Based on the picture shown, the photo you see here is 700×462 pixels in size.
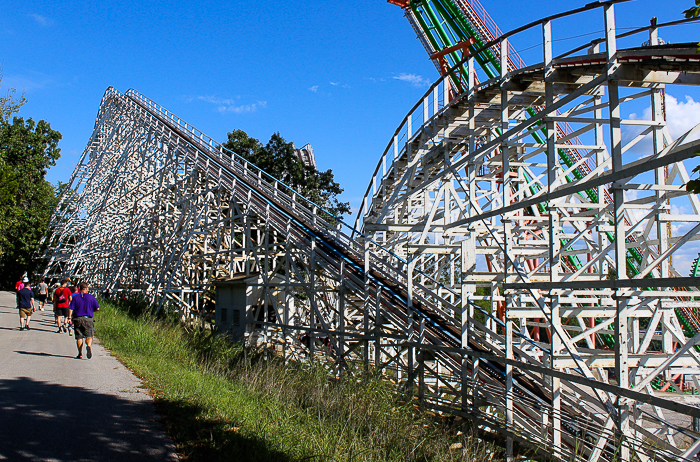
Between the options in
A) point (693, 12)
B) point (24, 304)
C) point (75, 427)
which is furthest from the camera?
point (24, 304)

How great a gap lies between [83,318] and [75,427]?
14.9 ft

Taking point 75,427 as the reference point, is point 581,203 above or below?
above

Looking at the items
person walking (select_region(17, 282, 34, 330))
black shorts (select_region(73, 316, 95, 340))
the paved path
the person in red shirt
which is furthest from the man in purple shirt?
person walking (select_region(17, 282, 34, 330))

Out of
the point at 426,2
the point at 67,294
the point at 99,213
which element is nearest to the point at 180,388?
the point at 67,294

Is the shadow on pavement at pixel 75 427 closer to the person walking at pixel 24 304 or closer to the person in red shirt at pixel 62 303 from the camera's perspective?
the person in red shirt at pixel 62 303

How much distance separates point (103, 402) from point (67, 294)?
7.51 metres

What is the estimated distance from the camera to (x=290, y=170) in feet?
103

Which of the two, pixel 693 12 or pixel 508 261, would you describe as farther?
pixel 508 261

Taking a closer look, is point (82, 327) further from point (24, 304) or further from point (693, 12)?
point (693, 12)

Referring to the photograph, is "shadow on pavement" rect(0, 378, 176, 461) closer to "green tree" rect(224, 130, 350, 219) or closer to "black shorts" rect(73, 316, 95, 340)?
"black shorts" rect(73, 316, 95, 340)

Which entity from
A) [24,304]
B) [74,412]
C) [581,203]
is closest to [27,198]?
[24,304]

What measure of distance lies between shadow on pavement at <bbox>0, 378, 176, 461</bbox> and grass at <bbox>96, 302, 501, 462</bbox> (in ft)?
0.95

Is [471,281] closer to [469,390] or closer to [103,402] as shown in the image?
[469,390]

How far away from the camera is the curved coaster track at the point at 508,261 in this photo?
21.6 feet
